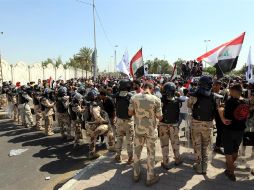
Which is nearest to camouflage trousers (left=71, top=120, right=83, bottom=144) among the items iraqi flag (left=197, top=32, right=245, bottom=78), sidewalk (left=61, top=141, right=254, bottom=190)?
sidewalk (left=61, top=141, right=254, bottom=190)

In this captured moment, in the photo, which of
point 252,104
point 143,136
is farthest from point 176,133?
point 252,104

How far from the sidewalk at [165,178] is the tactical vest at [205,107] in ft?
3.82

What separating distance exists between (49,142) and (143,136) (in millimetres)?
4882

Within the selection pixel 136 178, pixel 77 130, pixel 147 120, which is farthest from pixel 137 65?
pixel 136 178

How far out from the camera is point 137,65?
980 cm

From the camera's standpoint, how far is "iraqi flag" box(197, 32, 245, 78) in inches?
285

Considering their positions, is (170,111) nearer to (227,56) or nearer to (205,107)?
(205,107)

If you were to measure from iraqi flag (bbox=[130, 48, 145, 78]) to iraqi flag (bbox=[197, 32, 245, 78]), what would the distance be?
280 cm

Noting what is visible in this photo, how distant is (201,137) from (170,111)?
79cm

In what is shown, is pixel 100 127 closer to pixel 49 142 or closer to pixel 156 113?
pixel 156 113

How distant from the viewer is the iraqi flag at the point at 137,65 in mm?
9695

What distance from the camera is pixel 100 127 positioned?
22.9 ft

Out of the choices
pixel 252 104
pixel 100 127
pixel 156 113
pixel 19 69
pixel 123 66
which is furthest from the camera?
pixel 19 69

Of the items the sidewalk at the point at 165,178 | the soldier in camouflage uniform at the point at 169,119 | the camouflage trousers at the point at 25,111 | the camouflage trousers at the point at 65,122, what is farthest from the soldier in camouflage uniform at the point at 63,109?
the soldier in camouflage uniform at the point at 169,119
